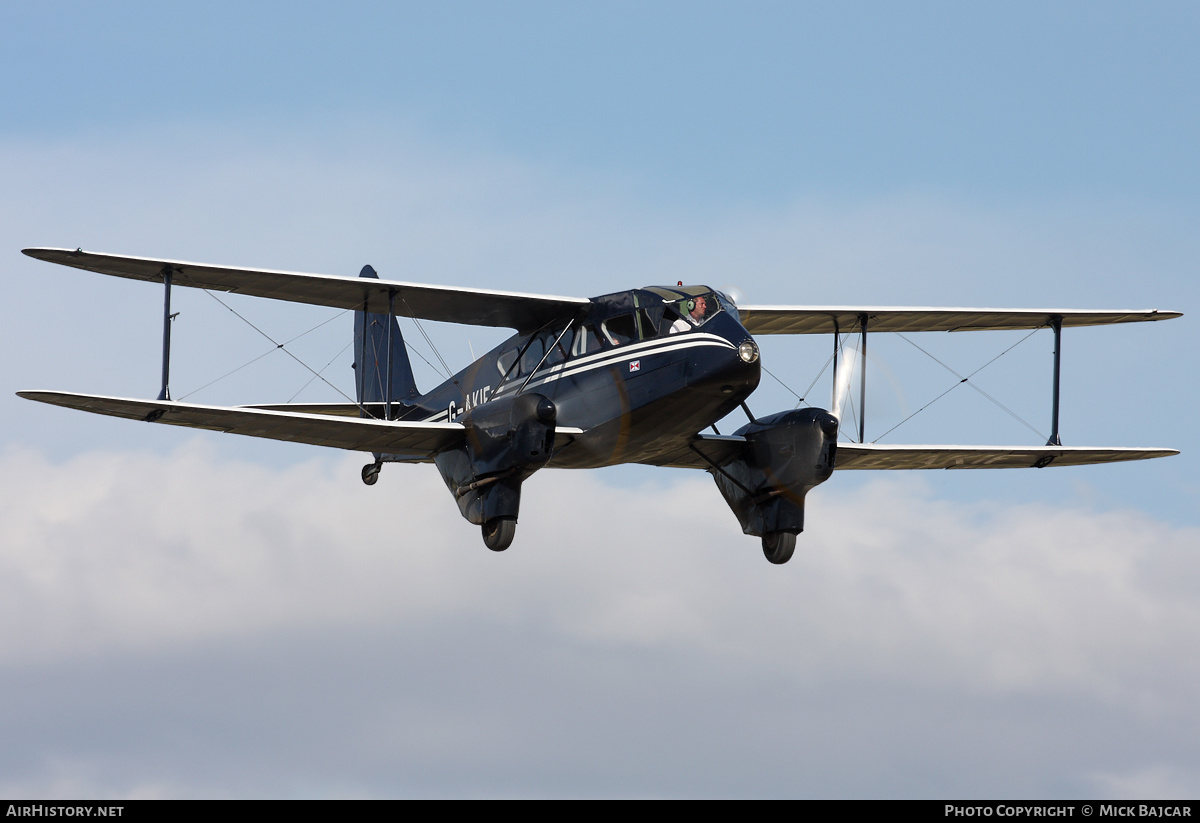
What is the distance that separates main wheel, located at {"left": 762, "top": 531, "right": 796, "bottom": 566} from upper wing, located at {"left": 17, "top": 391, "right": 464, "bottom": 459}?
6646 millimetres

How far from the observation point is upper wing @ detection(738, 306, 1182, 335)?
3172 cm

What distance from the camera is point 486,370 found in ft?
101

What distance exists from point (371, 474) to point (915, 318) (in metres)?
12.2

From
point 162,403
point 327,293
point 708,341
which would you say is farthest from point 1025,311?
point 162,403

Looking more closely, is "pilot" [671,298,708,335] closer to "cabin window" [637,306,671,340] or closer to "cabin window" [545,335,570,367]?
"cabin window" [637,306,671,340]

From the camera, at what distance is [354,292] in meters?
29.1

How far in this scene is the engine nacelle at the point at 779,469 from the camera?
95.5 feet

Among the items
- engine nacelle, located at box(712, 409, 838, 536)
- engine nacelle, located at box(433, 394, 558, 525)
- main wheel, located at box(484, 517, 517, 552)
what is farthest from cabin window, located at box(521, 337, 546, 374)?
engine nacelle, located at box(712, 409, 838, 536)

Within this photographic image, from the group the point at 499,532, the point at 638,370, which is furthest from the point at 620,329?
the point at 499,532

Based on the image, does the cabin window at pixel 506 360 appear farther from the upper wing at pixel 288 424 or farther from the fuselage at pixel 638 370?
the upper wing at pixel 288 424

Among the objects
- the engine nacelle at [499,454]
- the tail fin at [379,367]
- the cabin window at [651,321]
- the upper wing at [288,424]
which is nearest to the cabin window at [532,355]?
the engine nacelle at [499,454]

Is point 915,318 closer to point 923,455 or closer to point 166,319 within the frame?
point 923,455

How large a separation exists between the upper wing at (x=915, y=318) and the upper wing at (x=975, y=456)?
2794 millimetres

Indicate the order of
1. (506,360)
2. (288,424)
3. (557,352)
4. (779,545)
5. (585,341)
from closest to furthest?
(288,424) → (585,341) → (557,352) → (506,360) → (779,545)
